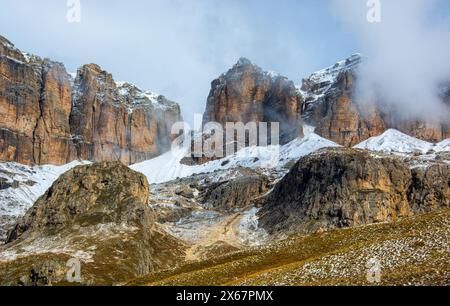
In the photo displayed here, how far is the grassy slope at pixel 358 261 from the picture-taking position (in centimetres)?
5059

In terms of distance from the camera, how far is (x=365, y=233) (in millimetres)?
81000

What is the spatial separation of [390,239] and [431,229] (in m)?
4.40

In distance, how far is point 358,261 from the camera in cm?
5881

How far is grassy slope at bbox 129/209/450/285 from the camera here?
5059cm
